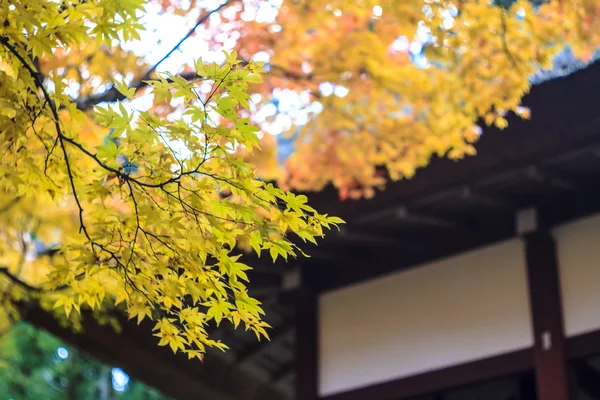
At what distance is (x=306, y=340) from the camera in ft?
22.9

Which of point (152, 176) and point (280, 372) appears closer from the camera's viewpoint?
point (152, 176)

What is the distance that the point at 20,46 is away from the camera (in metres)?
2.56

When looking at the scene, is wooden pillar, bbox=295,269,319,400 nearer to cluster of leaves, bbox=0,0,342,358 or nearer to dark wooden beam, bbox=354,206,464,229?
dark wooden beam, bbox=354,206,464,229

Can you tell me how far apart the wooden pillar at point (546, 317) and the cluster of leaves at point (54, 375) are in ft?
33.0

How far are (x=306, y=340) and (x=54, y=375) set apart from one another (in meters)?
9.63

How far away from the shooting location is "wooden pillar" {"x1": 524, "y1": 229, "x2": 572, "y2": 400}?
5.33 meters

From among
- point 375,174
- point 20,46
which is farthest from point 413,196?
point 20,46

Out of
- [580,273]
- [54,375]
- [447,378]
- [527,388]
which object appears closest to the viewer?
[580,273]

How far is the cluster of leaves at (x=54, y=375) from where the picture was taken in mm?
14266

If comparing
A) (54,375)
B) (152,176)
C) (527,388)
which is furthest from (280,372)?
(54,375)

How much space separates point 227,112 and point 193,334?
841mm

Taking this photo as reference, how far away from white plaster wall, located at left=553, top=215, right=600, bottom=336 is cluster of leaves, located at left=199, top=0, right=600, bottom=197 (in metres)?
1.05

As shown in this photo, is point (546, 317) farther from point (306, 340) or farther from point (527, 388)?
point (306, 340)

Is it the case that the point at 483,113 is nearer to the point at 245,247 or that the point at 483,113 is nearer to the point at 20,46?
the point at 245,247
